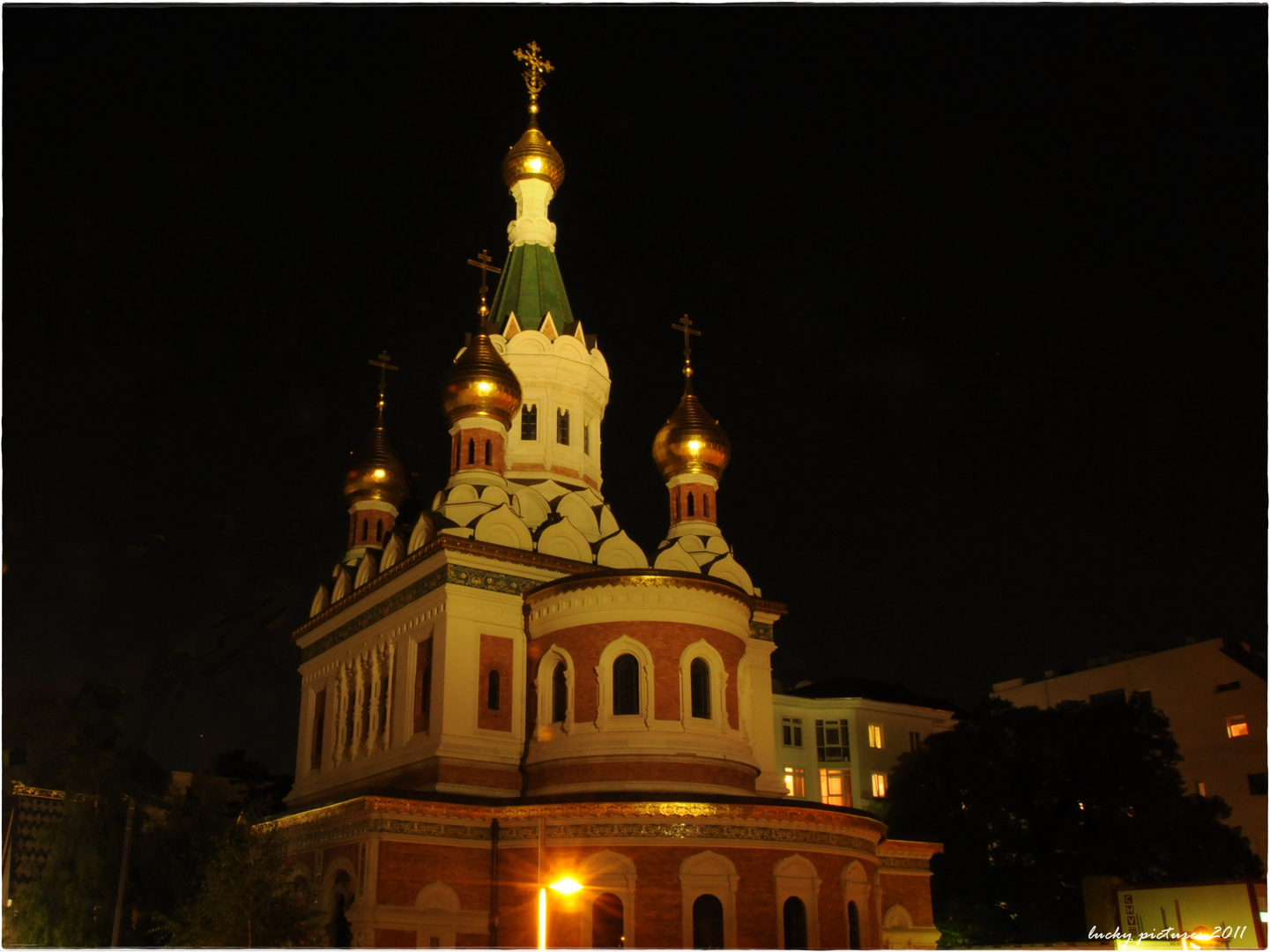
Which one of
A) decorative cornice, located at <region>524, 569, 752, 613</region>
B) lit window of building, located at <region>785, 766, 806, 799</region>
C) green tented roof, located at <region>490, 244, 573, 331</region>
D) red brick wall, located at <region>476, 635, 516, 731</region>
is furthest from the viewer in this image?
lit window of building, located at <region>785, 766, 806, 799</region>

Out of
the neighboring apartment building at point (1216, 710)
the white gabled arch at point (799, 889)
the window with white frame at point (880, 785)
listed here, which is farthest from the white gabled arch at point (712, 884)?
the window with white frame at point (880, 785)

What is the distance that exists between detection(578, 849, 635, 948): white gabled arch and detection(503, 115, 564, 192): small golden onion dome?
17.0m

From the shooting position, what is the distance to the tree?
54.3ft

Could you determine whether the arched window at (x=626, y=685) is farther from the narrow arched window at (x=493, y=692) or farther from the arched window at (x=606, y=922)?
the arched window at (x=606, y=922)

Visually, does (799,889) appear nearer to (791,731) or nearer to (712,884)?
(712,884)

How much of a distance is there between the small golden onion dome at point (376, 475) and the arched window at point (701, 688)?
34.2 feet

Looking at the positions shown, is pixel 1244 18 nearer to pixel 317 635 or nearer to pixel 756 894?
pixel 756 894

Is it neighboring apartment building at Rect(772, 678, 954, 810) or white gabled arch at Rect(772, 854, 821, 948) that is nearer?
white gabled arch at Rect(772, 854, 821, 948)

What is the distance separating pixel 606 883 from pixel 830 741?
2083 cm

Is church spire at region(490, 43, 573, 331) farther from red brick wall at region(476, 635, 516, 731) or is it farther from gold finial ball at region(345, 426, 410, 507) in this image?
red brick wall at region(476, 635, 516, 731)

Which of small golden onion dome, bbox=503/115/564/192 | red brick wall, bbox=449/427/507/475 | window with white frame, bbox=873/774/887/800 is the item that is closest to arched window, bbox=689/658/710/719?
red brick wall, bbox=449/427/507/475

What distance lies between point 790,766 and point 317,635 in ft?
54.5

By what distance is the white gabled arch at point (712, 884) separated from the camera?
17750mm

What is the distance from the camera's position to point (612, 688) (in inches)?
797
